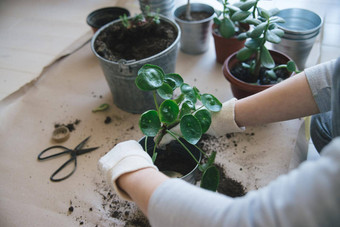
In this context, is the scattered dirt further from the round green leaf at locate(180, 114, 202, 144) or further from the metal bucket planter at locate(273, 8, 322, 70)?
the metal bucket planter at locate(273, 8, 322, 70)

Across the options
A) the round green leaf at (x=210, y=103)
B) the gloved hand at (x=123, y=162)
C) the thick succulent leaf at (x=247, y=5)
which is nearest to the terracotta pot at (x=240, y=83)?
the thick succulent leaf at (x=247, y=5)

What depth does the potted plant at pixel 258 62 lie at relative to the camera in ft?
3.43

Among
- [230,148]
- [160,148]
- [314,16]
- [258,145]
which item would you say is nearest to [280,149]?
[258,145]

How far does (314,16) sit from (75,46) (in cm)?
134

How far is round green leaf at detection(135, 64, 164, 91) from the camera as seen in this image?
28.9 inches

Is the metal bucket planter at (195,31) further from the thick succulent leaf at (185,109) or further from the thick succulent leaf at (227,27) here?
the thick succulent leaf at (185,109)

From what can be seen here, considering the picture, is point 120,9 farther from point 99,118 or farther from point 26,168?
point 26,168

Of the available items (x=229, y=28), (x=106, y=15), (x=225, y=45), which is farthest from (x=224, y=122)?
(x=106, y=15)

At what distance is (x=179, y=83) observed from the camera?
83 cm

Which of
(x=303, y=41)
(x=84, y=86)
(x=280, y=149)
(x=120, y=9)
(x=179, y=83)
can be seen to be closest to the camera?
(x=179, y=83)

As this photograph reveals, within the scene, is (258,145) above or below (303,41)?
below

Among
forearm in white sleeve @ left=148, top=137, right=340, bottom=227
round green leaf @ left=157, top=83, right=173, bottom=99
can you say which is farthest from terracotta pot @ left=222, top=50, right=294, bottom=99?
forearm in white sleeve @ left=148, top=137, right=340, bottom=227

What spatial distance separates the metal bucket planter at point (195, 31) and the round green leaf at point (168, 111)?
87 centimetres

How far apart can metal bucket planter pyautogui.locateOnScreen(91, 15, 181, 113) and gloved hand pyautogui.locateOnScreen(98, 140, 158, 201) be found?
0.44 metres
